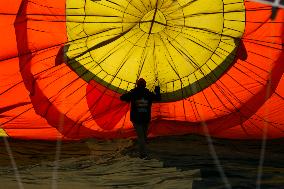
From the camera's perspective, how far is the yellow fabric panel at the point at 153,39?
5.89 metres

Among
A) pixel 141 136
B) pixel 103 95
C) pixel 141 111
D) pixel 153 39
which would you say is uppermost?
pixel 153 39

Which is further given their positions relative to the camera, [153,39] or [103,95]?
[103,95]

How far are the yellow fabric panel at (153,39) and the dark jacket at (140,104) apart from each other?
729mm

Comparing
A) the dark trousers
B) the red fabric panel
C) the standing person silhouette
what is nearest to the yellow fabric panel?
the red fabric panel

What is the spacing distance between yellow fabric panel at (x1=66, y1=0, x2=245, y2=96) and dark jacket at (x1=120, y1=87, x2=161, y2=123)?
73 cm

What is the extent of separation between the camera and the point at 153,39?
619 cm

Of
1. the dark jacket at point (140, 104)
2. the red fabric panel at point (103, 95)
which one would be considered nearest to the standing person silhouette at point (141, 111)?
the dark jacket at point (140, 104)

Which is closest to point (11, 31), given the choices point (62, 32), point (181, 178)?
point (62, 32)

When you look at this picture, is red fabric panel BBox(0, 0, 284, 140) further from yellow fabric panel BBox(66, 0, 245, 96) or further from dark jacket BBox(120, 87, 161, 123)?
dark jacket BBox(120, 87, 161, 123)

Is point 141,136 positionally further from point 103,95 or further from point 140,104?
point 103,95

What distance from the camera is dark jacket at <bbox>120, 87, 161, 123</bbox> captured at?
5.62 meters

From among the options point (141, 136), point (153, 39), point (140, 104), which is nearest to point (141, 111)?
point (140, 104)

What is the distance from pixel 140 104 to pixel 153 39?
94 centimetres

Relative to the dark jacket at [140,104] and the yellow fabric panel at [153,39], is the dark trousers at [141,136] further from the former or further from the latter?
the yellow fabric panel at [153,39]
